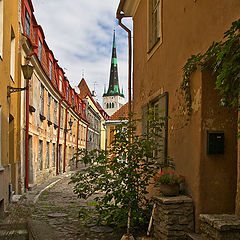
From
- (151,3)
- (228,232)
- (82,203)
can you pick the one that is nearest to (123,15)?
(151,3)

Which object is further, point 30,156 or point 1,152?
point 30,156

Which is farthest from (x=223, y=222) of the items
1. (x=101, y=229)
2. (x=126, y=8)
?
(x=126, y=8)

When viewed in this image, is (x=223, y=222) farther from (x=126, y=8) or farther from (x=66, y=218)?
(x=126, y=8)

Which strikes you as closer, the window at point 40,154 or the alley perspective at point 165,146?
the alley perspective at point 165,146

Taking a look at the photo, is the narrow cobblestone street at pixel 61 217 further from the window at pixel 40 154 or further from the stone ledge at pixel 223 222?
the window at pixel 40 154

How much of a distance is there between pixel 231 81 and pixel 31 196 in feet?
29.2

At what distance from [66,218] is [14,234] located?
6.40ft

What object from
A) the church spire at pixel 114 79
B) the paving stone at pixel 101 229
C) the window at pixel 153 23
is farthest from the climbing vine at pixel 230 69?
the church spire at pixel 114 79

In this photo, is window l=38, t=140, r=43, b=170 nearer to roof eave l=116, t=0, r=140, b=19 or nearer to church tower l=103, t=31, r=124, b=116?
roof eave l=116, t=0, r=140, b=19

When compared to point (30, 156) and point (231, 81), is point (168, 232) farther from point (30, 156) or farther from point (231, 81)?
point (30, 156)

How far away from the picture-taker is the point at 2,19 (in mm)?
7086

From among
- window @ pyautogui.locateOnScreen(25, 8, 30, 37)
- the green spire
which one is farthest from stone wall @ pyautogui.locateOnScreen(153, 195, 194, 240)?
the green spire

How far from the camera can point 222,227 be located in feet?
Result: 10.2

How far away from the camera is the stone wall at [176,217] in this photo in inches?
176
